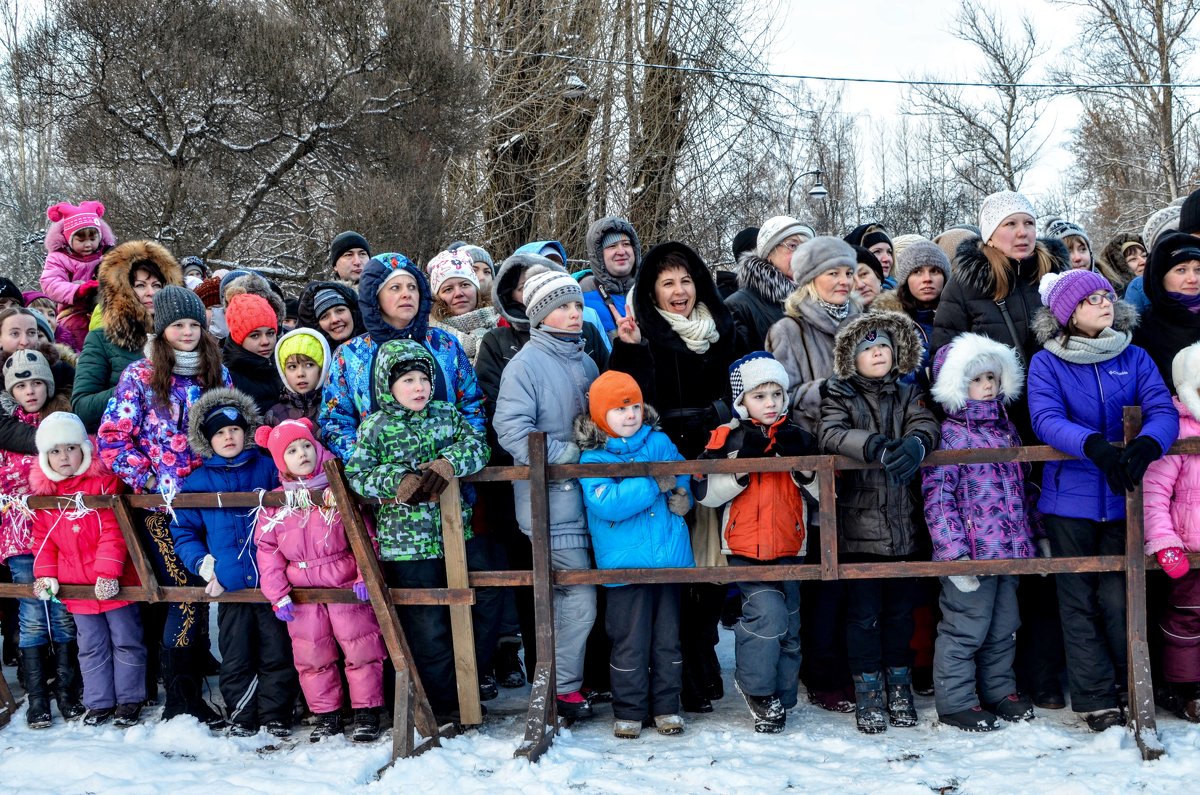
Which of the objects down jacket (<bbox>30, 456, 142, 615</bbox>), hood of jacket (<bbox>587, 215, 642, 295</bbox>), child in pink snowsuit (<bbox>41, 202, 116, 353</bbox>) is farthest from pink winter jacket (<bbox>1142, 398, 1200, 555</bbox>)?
child in pink snowsuit (<bbox>41, 202, 116, 353</bbox>)

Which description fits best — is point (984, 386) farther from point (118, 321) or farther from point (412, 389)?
point (118, 321)

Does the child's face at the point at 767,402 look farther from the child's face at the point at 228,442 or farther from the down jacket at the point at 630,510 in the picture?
the child's face at the point at 228,442

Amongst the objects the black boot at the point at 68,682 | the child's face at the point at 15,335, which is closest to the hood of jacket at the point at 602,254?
the child's face at the point at 15,335

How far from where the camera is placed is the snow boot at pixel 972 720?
3.90 metres

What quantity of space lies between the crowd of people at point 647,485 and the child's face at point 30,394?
0.01m

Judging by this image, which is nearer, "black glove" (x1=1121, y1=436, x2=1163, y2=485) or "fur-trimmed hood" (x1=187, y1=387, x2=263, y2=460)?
"black glove" (x1=1121, y1=436, x2=1163, y2=485)

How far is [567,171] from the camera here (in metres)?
15.0

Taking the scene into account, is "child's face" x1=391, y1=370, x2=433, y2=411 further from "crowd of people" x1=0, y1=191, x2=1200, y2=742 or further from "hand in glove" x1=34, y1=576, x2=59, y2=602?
"hand in glove" x1=34, y1=576, x2=59, y2=602

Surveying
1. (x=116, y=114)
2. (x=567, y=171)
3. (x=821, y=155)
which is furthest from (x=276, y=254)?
(x=821, y=155)

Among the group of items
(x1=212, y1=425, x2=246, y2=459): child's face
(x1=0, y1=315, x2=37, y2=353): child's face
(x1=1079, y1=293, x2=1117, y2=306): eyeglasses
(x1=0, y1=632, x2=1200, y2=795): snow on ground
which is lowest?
(x1=0, y1=632, x2=1200, y2=795): snow on ground

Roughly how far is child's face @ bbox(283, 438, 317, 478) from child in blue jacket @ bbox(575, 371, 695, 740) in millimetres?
1156

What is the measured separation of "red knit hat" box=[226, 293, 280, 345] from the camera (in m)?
4.79

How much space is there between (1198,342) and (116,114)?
1030cm

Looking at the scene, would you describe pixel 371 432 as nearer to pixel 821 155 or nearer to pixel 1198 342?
pixel 1198 342
